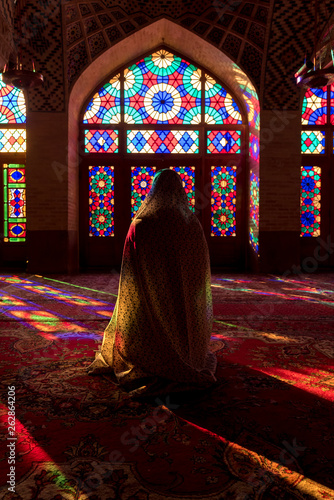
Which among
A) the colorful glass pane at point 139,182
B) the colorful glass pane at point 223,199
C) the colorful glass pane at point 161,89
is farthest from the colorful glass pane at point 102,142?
the colorful glass pane at point 223,199

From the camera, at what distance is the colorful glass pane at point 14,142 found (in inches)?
336

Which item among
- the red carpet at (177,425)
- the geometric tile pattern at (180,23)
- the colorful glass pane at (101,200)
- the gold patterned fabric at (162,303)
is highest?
the geometric tile pattern at (180,23)

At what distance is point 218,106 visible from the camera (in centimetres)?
867

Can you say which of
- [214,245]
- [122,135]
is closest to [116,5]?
[122,135]

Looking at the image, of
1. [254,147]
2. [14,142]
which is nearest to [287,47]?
[254,147]

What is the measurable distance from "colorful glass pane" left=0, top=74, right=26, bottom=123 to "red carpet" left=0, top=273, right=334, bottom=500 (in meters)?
6.32

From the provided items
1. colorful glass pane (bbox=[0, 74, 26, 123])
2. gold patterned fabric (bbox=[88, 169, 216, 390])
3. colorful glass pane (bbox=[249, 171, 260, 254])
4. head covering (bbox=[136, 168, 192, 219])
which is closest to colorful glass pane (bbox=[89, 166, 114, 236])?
colorful glass pane (bbox=[0, 74, 26, 123])

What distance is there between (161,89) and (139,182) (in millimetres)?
2092

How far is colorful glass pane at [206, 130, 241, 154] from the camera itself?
28.4ft

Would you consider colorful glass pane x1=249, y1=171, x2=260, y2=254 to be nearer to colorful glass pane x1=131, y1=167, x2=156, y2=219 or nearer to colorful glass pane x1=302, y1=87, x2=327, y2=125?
colorful glass pane x1=302, y1=87, x2=327, y2=125

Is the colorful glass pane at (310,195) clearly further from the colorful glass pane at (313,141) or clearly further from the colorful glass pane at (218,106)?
the colorful glass pane at (218,106)

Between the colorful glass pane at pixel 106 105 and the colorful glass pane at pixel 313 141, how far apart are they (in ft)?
13.4

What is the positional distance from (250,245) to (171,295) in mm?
6385

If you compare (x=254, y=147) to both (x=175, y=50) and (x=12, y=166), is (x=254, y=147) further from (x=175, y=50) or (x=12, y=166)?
(x=12, y=166)
